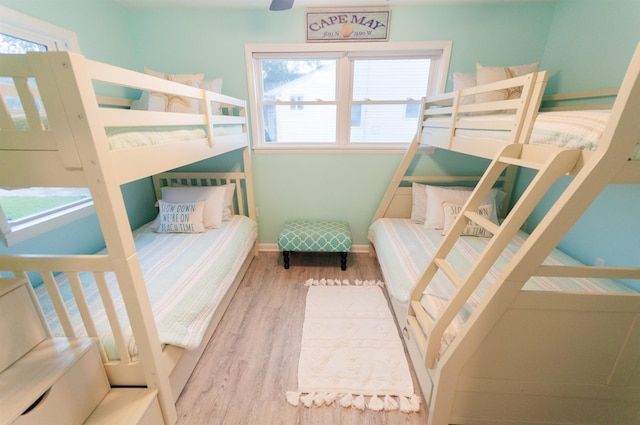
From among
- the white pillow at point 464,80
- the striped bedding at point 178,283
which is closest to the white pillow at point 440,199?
the white pillow at point 464,80

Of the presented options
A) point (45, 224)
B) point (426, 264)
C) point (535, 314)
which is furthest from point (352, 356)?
point (45, 224)

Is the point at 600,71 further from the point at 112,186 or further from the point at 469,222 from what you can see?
the point at 112,186

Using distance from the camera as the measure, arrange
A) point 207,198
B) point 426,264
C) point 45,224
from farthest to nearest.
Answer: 1. point 207,198
2. point 426,264
3. point 45,224

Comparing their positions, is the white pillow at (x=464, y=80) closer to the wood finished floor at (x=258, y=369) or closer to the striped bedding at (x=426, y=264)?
the striped bedding at (x=426, y=264)

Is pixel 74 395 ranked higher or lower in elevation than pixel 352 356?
higher

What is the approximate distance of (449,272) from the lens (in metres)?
1.24

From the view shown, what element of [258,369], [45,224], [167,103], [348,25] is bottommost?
[258,369]

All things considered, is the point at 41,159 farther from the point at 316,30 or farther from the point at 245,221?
the point at 316,30

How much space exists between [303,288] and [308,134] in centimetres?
163

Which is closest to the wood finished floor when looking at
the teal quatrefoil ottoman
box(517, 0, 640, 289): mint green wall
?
the teal quatrefoil ottoman

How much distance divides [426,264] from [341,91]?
1.89 m

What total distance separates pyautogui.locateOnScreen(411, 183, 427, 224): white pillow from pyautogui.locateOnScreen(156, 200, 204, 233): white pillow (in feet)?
6.94

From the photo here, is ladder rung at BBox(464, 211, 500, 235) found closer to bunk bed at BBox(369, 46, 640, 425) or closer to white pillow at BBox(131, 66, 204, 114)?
bunk bed at BBox(369, 46, 640, 425)

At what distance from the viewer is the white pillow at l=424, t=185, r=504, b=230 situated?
246cm
